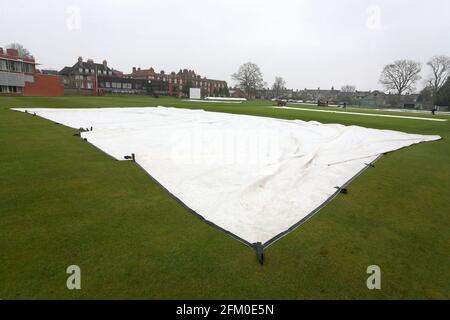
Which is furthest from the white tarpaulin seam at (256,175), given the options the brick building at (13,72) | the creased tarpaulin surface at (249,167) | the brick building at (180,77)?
the brick building at (180,77)

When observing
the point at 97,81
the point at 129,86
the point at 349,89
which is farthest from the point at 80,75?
the point at 349,89

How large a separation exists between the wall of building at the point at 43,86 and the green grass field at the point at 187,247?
174ft

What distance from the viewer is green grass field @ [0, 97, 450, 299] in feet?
7.45

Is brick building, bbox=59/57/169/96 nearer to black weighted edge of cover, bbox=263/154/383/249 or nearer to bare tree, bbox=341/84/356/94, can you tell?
black weighted edge of cover, bbox=263/154/383/249

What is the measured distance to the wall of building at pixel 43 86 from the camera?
4697 centimetres

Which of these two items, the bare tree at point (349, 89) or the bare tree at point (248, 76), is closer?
the bare tree at point (248, 76)

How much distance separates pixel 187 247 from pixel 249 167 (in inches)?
126

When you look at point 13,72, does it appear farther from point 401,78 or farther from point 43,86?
point 401,78

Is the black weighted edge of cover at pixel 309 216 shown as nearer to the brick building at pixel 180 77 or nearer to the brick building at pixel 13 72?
the brick building at pixel 13 72

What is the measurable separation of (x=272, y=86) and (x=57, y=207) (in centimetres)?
11491

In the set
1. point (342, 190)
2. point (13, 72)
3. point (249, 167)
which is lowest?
point (342, 190)

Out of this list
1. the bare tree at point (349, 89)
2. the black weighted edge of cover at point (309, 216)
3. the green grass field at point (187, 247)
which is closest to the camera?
the green grass field at point (187, 247)

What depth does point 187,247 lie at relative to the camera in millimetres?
2818

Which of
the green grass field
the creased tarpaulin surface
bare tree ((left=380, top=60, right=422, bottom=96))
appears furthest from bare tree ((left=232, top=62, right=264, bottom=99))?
the green grass field
